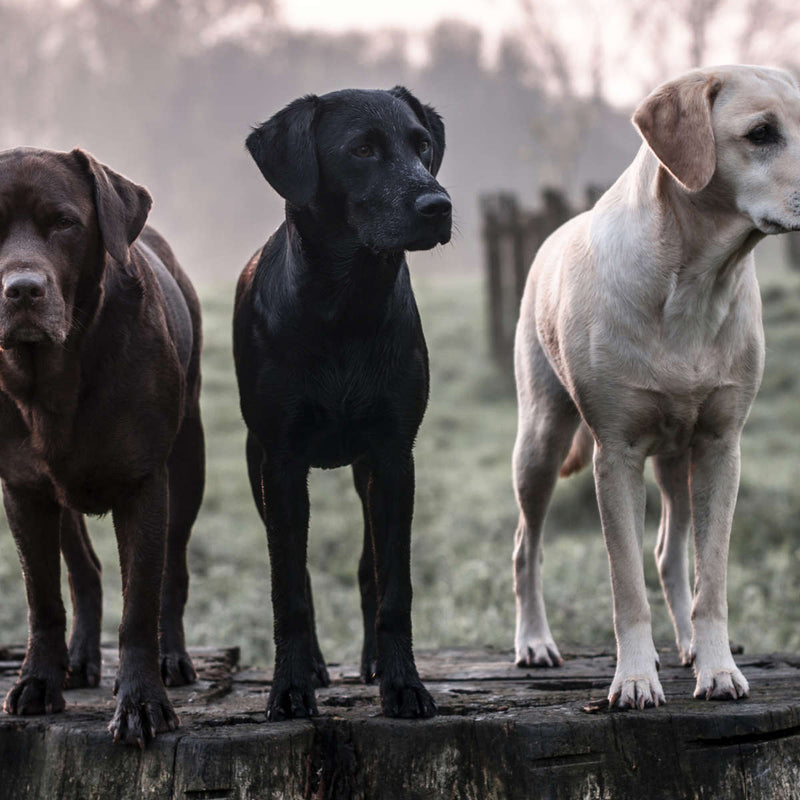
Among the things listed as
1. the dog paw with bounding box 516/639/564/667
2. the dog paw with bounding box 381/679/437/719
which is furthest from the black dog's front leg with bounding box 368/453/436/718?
the dog paw with bounding box 516/639/564/667

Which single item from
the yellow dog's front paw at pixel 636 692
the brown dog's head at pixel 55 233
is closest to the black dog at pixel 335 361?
the brown dog's head at pixel 55 233

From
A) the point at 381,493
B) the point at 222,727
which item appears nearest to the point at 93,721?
the point at 222,727

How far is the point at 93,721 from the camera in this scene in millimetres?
3604

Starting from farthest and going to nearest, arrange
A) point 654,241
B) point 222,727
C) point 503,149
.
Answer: point 503,149 < point 654,241 < point 222,727

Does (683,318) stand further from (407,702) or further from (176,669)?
(176,669)

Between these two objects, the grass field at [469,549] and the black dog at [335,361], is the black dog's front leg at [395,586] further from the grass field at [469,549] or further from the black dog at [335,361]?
the grass field at [469,549]

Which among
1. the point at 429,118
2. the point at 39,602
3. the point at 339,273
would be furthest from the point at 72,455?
the point at 429,118

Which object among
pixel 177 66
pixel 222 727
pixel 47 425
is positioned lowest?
pixel 222 727

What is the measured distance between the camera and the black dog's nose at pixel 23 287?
3.18 m

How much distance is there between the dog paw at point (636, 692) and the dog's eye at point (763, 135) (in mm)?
1595

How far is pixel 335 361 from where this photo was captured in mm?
3566

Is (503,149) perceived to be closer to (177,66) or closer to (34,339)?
(177,66)

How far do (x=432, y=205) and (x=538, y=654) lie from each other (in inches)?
77.7

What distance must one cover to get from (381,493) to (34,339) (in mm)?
1095
